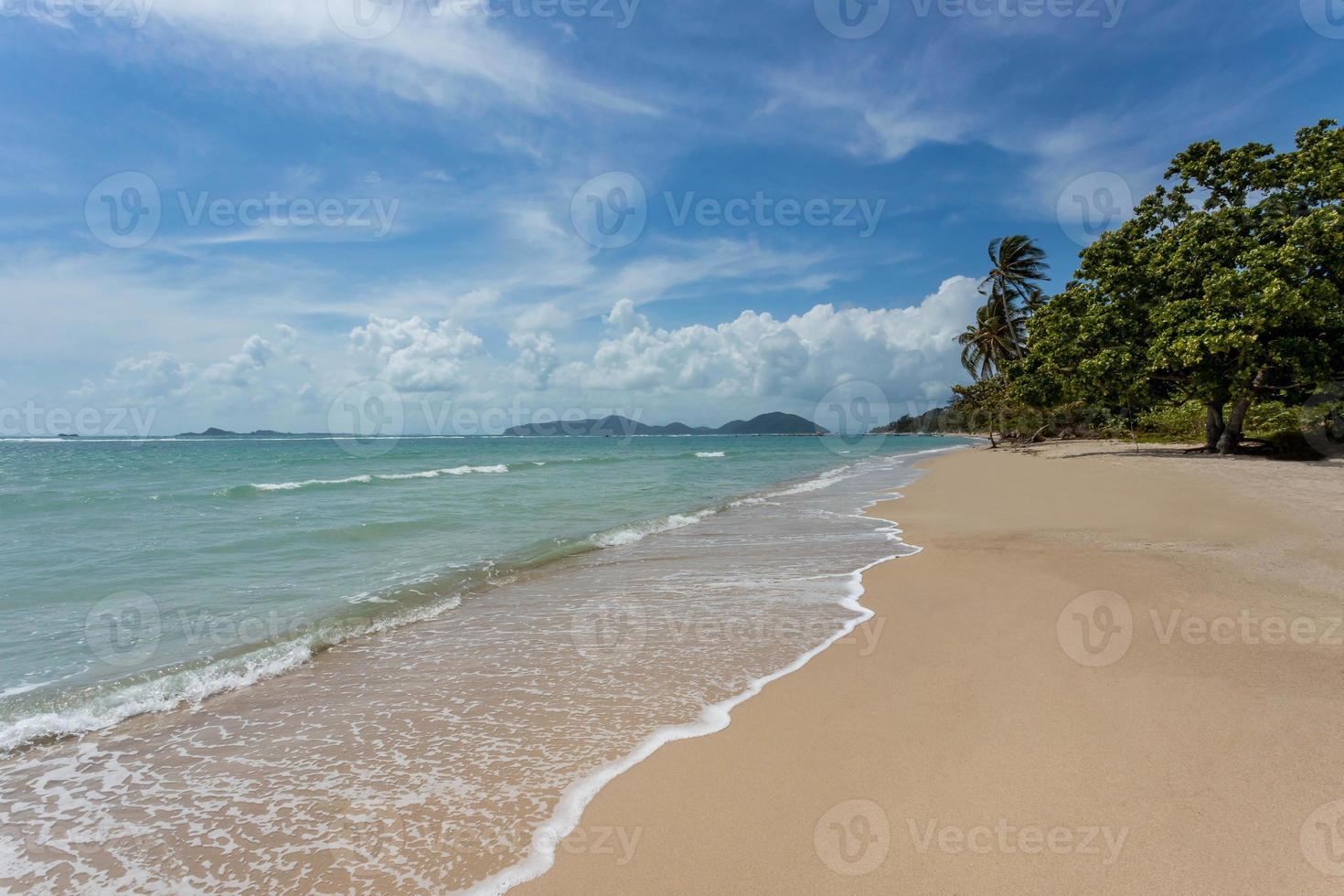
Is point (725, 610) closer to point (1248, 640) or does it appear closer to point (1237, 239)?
point (1248, 640)

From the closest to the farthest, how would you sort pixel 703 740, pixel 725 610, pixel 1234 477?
pixel 703 740, pixel 725 610, pixel 1234 477

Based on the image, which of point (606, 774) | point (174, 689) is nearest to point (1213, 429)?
point (606, 774)

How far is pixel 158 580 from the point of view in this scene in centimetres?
877

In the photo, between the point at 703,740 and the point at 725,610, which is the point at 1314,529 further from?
the point at 703,740

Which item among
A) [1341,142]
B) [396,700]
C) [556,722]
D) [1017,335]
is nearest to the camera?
[556,722]

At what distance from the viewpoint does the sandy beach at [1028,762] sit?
8.22 ft

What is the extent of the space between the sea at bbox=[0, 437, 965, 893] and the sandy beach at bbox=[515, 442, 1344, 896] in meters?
0.43

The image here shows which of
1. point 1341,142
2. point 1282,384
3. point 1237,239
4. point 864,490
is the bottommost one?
point 864,490

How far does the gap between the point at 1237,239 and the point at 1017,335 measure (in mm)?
39250

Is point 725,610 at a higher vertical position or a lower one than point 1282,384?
lower

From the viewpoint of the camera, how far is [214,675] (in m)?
5.30

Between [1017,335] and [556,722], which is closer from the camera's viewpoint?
[556,722]

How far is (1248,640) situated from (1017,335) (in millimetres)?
60947

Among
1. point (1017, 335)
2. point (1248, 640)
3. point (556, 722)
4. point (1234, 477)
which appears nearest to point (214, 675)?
point (556, 722)
